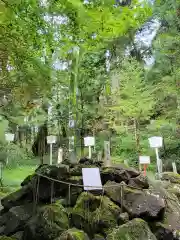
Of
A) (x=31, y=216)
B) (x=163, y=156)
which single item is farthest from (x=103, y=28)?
(x=163, y=156)

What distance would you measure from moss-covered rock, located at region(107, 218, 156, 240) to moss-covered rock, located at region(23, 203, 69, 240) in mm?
Result: 928

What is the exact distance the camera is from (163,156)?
37.0ft

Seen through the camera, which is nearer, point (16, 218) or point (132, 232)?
point (132, 232)

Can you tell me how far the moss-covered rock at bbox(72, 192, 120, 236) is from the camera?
4.32 meters

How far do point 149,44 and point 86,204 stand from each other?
1481 cm

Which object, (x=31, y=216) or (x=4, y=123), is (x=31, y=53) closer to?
(x=31, y=216)

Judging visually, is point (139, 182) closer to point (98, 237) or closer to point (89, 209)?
point (89, 209)

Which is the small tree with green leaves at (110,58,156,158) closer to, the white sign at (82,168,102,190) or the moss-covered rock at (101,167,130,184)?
the moss-covered rock at (101,167,130,184)

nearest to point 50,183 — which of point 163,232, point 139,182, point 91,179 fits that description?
point 91,179

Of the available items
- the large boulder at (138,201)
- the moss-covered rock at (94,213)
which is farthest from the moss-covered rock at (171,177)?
the moss-covered rock at (94,213)

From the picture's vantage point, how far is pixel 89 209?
179 inches

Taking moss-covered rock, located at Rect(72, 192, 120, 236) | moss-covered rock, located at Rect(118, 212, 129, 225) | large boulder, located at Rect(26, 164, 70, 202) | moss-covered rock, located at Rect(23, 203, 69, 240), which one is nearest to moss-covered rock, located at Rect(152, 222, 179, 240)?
moss-covered rock, located at Rect(118, 212, 129, 225)

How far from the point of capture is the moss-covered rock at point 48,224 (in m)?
4.05

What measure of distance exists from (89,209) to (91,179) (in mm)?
534
